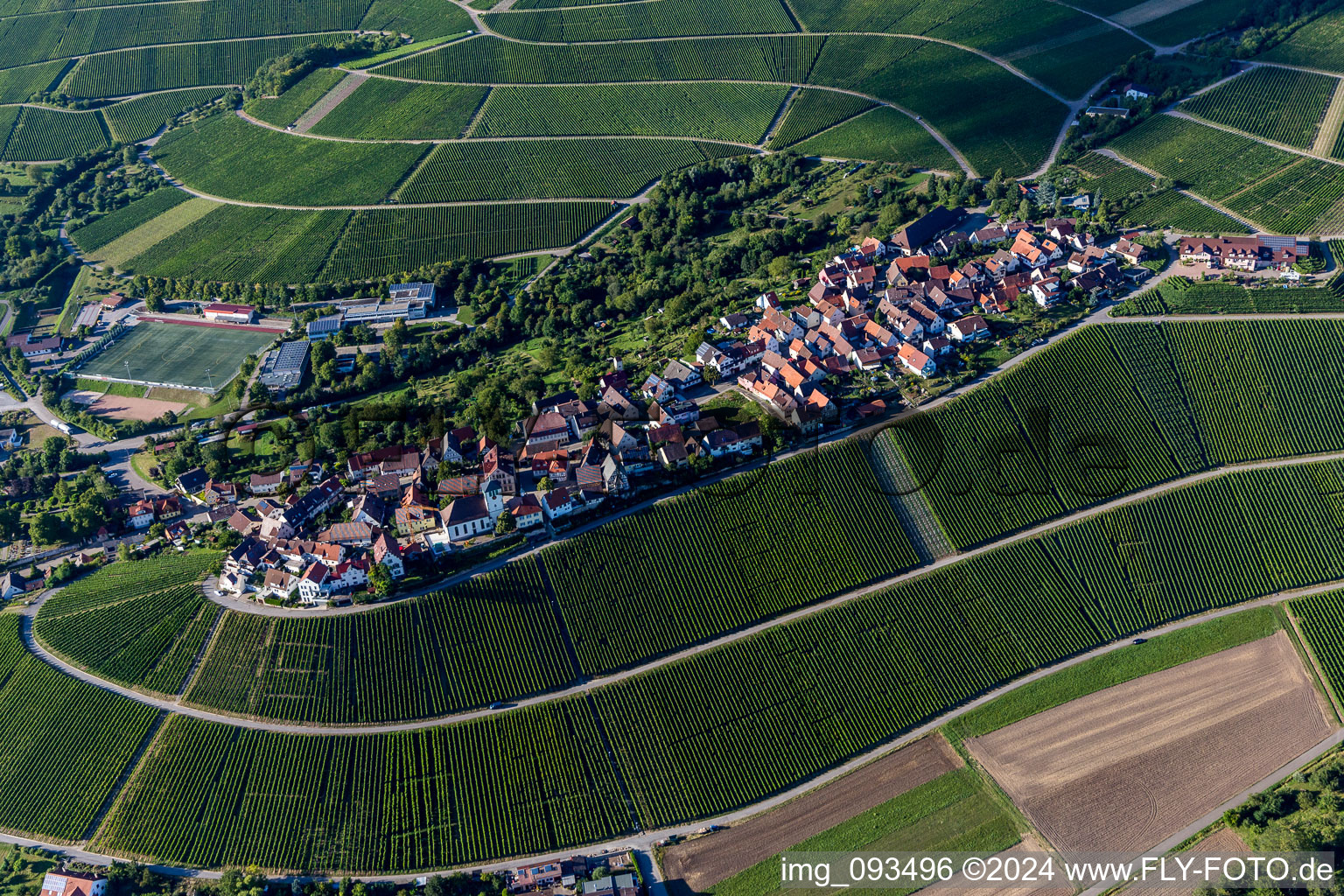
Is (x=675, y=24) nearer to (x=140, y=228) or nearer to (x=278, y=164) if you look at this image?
(x=278, y=164)

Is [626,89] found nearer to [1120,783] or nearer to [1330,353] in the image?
[1330,353]

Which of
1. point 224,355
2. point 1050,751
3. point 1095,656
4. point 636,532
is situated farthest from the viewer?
point 224,355

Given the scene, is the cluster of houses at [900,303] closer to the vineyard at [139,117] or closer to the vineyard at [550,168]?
the vineyard at [550,168]

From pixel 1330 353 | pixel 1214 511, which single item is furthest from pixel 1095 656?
pixel 1330 353

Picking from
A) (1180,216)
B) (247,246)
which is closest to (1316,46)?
(1180,216)

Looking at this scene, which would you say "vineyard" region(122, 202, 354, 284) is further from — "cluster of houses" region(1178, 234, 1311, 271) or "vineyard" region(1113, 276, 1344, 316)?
"cluster of houses" region(1178, 234, 1311, 271)
